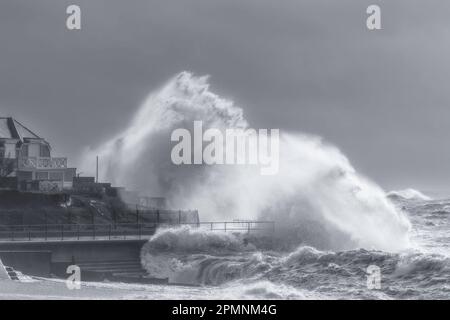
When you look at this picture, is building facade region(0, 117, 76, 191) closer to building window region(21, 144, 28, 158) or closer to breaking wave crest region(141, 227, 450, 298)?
building window region(21, 144, 28, 158)

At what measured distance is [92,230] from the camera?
36.3 meters

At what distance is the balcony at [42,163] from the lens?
173ft

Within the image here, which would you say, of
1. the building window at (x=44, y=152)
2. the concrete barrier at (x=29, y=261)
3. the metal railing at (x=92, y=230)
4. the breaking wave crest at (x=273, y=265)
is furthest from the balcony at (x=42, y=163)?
the concrete barrier at (x=29, y=261)

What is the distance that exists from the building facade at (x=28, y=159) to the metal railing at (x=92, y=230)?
9.40 m

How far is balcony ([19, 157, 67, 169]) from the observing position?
5266 cm

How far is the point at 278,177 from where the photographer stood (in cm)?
4356

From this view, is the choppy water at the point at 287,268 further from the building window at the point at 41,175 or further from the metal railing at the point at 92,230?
the building window at the point at 41,175

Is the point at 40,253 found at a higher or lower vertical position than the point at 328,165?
lower

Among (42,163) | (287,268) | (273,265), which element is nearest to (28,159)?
(42,163)

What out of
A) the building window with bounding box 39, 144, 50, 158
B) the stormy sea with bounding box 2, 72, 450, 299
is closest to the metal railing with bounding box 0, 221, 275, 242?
the stormy sea with bounding box 2, 72, 450, 299

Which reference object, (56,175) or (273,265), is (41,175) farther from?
(273,265)
